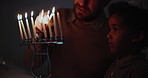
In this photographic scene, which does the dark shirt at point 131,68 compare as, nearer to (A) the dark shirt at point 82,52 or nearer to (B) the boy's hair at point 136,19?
(B) the boy's hair at point 136,19

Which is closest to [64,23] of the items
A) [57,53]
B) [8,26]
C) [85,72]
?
[57,53]

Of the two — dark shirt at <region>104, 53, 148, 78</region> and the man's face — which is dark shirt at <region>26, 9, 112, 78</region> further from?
dark shirt at <region>104, 53, 148, 78</region>

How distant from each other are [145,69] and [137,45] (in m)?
0.13

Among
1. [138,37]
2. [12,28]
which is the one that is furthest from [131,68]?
[12,28]

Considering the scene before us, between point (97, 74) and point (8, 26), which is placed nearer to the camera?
point (97, 74)

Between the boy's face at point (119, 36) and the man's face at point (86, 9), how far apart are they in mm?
318

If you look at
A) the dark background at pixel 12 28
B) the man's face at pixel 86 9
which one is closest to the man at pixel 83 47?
the man's face at pixel 86 9

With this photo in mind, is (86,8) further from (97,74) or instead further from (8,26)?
(8,26)

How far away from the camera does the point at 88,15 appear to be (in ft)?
4.01

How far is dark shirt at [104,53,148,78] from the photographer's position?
0.77m

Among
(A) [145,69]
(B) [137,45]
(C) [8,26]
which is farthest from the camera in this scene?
(C) [8,26]

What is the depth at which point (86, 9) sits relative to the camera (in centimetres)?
123

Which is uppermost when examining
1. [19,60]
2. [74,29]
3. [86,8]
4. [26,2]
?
[26,2]

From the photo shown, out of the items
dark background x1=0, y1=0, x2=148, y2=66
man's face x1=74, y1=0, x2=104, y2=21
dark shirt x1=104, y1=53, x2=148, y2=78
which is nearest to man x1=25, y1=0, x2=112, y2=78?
man's face x1=74, y1=0, x2=104, y2=21
